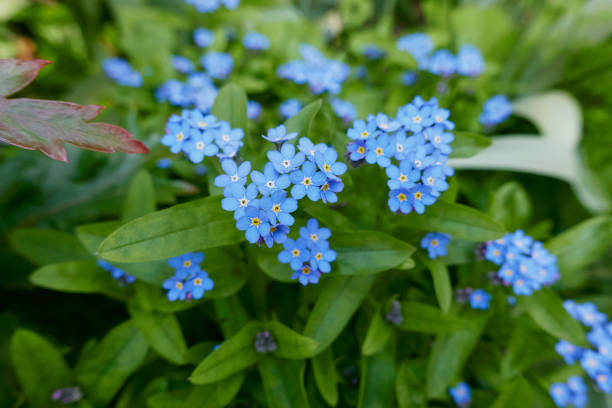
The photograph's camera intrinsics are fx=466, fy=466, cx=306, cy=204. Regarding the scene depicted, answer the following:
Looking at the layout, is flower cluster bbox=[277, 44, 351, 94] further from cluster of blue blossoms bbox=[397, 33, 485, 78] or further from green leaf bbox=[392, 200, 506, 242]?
green leaf bbox=[392, 200, 506, 242]

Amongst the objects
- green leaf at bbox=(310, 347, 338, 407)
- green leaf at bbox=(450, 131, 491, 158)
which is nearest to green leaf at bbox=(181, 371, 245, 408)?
green leaf at bbox=(310, 347, 338, 407)

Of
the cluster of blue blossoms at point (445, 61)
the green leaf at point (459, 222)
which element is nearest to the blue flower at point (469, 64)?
the cluster of blue blossoms at point (445, 61)

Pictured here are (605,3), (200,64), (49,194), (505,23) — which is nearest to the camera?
(49,194)

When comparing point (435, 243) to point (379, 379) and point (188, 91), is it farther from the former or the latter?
point (188, 91)

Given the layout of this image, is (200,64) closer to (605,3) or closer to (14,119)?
(14,119)

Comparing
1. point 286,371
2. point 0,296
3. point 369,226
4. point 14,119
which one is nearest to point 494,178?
point 369,226

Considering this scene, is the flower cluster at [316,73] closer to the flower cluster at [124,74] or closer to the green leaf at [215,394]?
the flower cluster at [124,74]

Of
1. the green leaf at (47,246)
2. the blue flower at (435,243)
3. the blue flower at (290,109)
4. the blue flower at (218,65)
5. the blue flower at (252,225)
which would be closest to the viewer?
the blue flower at (252,225)
